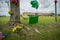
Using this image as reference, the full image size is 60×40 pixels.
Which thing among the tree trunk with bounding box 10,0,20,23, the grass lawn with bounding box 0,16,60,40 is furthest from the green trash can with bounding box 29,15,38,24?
the tree trunk with bounding box 10,0,20,23

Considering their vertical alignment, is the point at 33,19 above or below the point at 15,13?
below

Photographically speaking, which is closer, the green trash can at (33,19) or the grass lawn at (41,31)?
the grass lawn at (41,31)

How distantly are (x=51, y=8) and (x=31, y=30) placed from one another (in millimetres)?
1094

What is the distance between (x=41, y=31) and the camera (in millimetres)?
5375

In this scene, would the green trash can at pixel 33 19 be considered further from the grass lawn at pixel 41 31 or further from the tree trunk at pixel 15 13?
the tree trunk at pixel 15 13

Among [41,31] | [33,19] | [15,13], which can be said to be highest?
[15,13]

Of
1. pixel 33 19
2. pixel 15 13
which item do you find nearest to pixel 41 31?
pixel 33 19

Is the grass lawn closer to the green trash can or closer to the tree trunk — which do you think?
the green trash can

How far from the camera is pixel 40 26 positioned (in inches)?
219

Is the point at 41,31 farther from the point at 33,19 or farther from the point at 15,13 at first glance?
the point at 15,13

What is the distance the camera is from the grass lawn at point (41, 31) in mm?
5080

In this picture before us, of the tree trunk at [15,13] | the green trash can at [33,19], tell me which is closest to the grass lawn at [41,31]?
the green trash can at [33,19]

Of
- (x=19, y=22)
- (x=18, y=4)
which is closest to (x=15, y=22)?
(x=19, y=22)

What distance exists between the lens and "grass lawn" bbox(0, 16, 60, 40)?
508 centimetres
